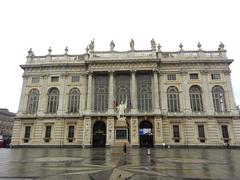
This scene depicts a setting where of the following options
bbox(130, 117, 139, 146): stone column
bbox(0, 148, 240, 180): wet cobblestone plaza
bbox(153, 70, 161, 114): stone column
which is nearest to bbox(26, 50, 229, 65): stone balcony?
bbox(153, 70, 161, 114): stone column

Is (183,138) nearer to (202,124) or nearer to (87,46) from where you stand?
(202,124)

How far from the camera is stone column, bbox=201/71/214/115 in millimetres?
37812

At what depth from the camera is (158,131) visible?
119ft

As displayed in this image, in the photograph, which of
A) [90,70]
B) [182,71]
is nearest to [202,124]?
[182,71]

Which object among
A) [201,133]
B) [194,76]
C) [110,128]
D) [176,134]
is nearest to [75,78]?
[110,128]

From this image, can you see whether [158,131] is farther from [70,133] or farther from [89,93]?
[70,133]

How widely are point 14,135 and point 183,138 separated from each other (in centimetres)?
3378

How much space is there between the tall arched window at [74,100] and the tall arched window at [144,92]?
1282 cm

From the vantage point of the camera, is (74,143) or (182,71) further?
(182,71)

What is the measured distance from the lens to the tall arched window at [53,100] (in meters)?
40.7

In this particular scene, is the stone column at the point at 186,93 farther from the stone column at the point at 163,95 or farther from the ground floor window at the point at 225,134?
the ground floor window at the point at 225,134

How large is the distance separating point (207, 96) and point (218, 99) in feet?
7.63

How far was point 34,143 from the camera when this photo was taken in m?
38.6

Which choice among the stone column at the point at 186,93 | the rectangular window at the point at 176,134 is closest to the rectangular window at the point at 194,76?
the stone column at the point at 186,93
